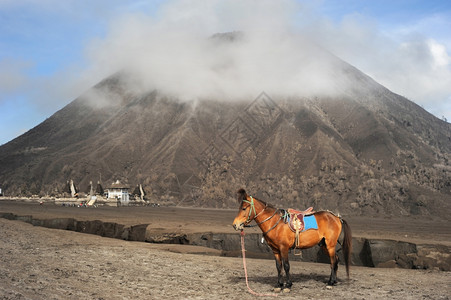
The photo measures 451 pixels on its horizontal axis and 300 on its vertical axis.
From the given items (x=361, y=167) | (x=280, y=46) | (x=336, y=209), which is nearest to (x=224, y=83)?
(x=280, y=46)

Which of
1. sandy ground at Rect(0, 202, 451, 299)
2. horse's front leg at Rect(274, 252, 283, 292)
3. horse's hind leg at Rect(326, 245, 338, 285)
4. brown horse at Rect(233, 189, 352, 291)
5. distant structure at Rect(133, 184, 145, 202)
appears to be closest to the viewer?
sandy ground at Rect(0, 202, 451, 299)

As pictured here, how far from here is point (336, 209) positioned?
79062 millimetres

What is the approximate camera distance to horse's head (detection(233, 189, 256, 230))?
1191 centimetres

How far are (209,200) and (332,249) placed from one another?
84041 mm

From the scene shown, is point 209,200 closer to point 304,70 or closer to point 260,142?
point 260,142

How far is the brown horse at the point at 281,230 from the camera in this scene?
1188 centimetres

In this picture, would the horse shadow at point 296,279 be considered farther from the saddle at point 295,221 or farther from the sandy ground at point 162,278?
the saddle at point 295,221

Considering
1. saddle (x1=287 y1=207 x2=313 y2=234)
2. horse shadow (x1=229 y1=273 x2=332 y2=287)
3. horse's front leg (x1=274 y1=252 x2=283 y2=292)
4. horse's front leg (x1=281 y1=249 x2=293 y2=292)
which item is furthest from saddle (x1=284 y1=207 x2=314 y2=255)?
horse shadow (x1=229 y1=273 x2=332 y2=287)

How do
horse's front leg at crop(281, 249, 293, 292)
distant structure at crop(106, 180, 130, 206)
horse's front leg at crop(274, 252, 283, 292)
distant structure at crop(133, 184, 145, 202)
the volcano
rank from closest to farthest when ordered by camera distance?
horse's front leg at crop(274, 252, 283, 292) < horse's front leg at crop(281, 249, 293, 292) < the volcano < distant structure at crop(106, 180, 130, 206) < distant structure at crop(133, 184, 145, 202)

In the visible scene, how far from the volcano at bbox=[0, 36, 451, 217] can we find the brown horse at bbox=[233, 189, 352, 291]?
65.0 meters

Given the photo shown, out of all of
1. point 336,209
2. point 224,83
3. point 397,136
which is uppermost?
point 224,83

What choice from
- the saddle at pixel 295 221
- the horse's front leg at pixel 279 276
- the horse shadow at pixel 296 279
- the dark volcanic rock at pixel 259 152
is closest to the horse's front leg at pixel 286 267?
the horse's front leg at pixel 279 276

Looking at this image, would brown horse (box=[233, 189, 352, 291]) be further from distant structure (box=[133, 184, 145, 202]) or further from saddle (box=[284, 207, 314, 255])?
distant structure (box=[133, 184, 145, 202])

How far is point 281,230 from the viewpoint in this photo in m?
11.9
